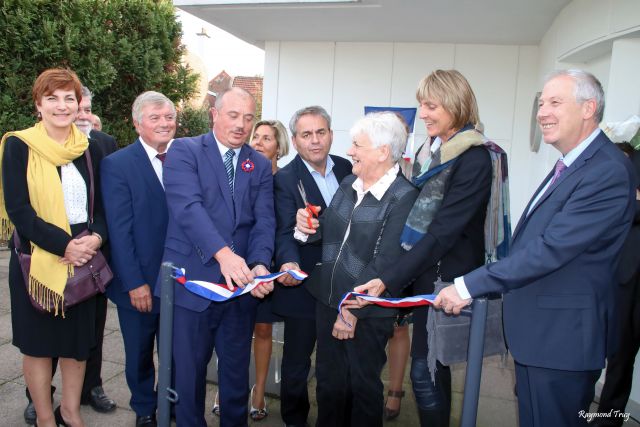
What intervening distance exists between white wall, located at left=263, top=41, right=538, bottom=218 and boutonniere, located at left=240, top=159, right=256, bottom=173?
251 inches

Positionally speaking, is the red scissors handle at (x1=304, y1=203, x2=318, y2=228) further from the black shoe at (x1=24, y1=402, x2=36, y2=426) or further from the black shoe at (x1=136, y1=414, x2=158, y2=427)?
the black shoe at (x1=24, y1=402, x2=36, y2=426)

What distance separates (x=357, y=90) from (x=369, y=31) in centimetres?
124

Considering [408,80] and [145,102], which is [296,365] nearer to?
[145,102]

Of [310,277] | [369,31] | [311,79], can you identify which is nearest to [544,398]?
[310,277]

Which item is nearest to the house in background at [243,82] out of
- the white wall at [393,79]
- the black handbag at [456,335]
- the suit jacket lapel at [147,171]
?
the white wall at [393,79]

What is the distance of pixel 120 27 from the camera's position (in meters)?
10.4

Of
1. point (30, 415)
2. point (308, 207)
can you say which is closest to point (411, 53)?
point (308, 207)

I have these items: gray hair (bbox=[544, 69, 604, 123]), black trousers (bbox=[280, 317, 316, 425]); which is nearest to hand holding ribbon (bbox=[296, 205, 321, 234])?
black trousers (bbox=[280, 317, 316, 425])

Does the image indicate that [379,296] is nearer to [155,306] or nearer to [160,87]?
[155,306]

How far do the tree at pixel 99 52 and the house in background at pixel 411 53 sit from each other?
8.12ft

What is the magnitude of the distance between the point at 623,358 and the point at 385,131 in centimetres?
236

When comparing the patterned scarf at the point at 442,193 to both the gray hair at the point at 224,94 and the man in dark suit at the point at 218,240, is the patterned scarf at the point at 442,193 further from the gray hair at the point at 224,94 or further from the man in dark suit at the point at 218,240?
the gray hair at the point at 224,94

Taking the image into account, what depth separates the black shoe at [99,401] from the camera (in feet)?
12.6

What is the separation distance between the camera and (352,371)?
296 centimetres
